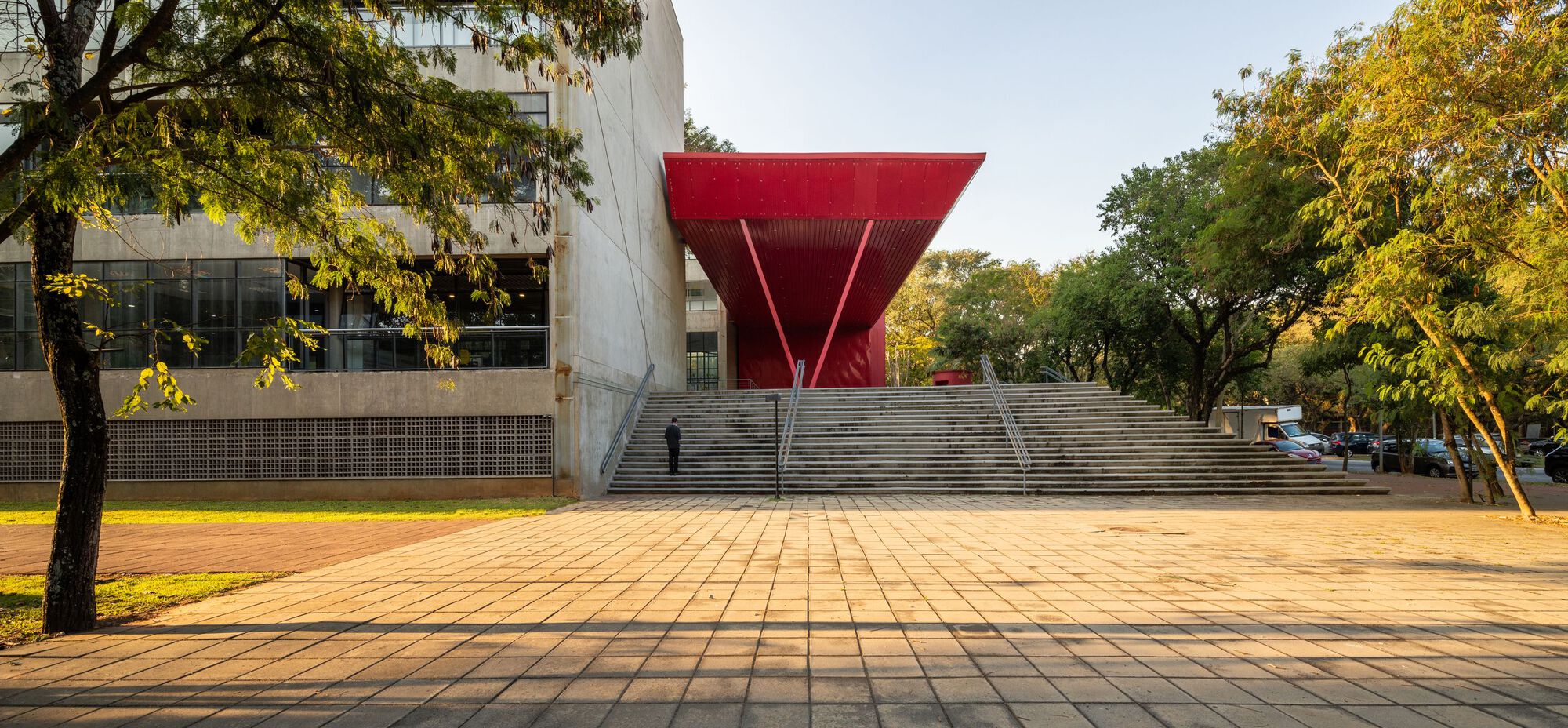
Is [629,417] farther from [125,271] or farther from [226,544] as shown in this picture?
[125,271]

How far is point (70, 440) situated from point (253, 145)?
2.36m

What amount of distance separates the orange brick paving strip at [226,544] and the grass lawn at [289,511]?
0.71 m

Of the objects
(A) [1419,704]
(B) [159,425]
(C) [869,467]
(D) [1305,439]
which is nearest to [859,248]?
(C) [869,467]

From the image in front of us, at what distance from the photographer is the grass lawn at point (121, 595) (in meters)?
4.82

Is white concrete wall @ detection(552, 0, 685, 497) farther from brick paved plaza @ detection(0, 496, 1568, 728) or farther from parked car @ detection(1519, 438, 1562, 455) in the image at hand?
parked car @ detection(1519, 438, 1562, 455)

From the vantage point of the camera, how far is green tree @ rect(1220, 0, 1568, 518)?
863 cm

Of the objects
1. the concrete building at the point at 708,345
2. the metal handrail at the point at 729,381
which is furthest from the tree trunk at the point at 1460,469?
the concrete building at the point at 708,345

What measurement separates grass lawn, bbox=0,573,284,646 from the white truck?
1326 inches

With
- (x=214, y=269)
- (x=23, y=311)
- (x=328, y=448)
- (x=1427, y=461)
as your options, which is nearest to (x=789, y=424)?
(x=328, y=448)

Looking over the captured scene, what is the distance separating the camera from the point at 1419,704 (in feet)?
10.7

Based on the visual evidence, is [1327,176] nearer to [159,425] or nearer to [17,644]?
[17,644]

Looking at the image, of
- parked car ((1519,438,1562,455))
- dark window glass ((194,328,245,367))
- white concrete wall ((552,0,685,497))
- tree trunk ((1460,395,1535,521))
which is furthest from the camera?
parked car ((1519,438,1562,455))

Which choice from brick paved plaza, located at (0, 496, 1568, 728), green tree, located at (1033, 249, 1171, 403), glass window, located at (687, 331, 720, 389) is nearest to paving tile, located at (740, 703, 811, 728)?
brick paved plaza, located at (0, 496, 1568, 728)

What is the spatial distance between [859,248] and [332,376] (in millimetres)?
13925
